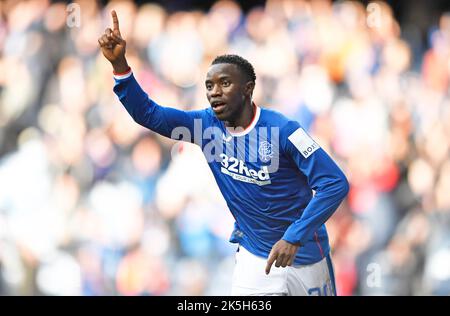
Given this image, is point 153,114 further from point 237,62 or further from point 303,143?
point 303,143

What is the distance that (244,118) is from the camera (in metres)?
3.88

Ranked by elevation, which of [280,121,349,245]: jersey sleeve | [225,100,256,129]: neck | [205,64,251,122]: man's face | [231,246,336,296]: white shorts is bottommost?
[231,246,336,296]: white shorts

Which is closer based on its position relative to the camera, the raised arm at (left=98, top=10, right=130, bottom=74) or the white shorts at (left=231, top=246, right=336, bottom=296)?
the raised arm at (left=98, top=10, right=130, bottom=74)

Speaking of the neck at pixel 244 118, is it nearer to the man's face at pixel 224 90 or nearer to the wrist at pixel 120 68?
the man's face at pixel 224 90

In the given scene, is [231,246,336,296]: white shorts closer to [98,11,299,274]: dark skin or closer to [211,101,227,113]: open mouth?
[98,11,299,274]: dark skin

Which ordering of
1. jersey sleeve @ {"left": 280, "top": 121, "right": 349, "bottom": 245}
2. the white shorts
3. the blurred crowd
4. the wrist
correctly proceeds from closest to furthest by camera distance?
jersey sleeve @ {"left": 280, "top": 121, "right": 349, "bottom": 245} < the wrist < the white shorts < the blurred crowd

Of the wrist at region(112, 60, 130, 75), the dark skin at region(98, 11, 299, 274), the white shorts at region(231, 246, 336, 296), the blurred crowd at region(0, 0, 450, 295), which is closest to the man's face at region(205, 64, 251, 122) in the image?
the dark skin at region(98, 11, 299, 274)

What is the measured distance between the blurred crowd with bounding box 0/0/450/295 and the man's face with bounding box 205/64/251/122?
8.58 ft

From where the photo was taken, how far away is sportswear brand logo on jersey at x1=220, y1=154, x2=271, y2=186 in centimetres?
383

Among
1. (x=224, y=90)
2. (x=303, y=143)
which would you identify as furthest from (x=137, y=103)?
(x=303, y=143)

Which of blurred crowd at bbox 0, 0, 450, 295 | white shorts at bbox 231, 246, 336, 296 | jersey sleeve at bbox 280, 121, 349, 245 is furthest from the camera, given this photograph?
blurred crowd at bbox 0, 0, 450, 295

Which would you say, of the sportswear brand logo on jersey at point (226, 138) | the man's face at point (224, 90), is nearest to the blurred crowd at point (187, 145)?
the sportswear brand logo on jersey at point (226, 138)
